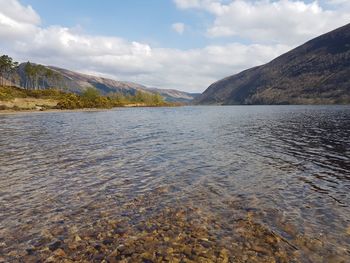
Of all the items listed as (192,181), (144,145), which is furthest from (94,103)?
(192,181)

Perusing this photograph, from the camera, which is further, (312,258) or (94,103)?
(94,103)

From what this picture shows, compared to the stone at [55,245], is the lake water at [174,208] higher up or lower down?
lower down

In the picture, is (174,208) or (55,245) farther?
(174,208)

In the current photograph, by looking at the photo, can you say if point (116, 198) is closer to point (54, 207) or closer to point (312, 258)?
point (54, 207)

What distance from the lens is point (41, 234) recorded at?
439 inches

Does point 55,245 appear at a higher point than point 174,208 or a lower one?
higher

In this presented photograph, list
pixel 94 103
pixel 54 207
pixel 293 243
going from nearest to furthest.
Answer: pixel 293 243 < pixel 54 207 < pixel 94 103

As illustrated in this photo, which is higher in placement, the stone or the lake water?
the stone

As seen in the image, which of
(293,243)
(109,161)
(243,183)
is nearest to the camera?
(293,243)

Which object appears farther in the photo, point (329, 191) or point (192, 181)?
point (192, 181)

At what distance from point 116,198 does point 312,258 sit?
9706 mm

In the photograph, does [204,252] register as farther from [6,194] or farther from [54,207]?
[6,194]

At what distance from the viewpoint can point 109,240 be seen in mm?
10852

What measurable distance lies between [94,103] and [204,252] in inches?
6761
